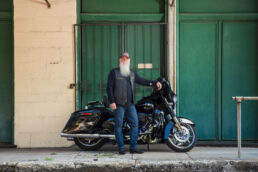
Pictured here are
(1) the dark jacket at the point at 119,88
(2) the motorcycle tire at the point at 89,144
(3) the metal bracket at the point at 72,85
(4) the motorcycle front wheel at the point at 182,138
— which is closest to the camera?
(1) the dark jacket at the point at 119,88

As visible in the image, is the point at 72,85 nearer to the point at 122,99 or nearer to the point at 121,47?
the point at 121,47

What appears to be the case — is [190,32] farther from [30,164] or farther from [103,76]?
[30,164]

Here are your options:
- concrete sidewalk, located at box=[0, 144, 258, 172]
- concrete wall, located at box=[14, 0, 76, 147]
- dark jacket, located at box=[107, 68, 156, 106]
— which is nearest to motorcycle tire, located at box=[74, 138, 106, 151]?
concrete sidewalk, located at box=[0, 144, 258, 172]

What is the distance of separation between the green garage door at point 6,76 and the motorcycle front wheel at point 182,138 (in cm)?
371

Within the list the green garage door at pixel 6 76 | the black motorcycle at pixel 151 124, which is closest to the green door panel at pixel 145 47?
the black motorcycle at pixel 151 124

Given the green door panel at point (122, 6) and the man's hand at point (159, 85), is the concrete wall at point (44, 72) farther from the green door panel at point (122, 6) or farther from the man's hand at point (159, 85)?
the man's hand at point (159, 85)

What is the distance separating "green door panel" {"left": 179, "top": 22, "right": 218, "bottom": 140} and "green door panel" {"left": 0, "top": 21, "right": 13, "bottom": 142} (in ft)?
12.6

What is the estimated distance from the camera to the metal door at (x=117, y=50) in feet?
26.2

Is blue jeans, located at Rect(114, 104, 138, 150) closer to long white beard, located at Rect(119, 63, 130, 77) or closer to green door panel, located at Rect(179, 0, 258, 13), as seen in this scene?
long white beard, located at Rect(119, 63, 130, 77)

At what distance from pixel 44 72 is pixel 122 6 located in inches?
90.1

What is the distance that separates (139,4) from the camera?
26.5 feet

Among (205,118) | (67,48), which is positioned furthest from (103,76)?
(205,118)

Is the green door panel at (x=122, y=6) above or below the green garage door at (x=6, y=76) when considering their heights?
above

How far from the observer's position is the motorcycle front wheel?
22.1 feet
